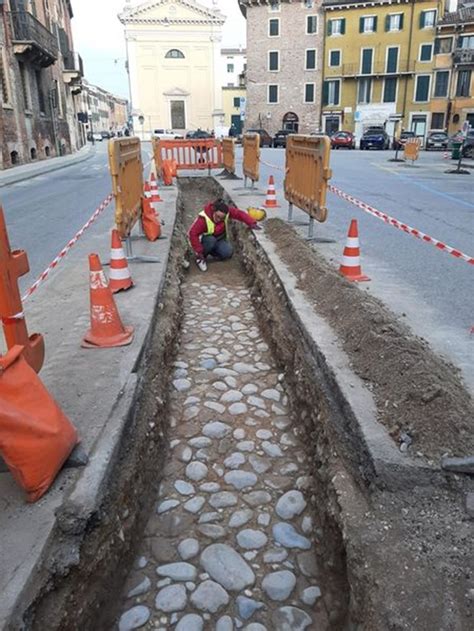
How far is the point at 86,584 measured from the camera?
2242 mm

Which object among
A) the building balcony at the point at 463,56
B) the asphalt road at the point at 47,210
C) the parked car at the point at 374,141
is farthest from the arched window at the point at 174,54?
the asphalt road at the point at 47,210

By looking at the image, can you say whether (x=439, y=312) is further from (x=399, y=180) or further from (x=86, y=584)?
(x=399, y=180)

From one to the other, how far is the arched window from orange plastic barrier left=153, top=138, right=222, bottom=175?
54.4 m

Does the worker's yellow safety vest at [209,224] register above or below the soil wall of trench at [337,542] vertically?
above

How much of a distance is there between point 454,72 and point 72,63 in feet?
110

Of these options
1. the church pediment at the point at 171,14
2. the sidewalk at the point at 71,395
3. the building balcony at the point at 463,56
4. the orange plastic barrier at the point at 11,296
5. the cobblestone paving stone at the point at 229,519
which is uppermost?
the church pediment at the point at 171,14

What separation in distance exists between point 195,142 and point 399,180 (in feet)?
22.2

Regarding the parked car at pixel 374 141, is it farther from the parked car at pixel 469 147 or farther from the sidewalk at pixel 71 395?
the sidewalk at pixel 71 395

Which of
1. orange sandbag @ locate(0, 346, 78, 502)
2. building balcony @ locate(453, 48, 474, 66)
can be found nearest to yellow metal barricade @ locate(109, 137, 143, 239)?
orange sandbag @ locate(0, 346, 78, 502)

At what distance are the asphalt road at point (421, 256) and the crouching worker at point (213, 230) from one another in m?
1.14

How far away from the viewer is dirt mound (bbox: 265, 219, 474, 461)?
2.67 m

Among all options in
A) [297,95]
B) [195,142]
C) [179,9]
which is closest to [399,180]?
[195,142]

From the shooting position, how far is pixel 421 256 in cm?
706

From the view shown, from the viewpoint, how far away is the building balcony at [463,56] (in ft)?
152
